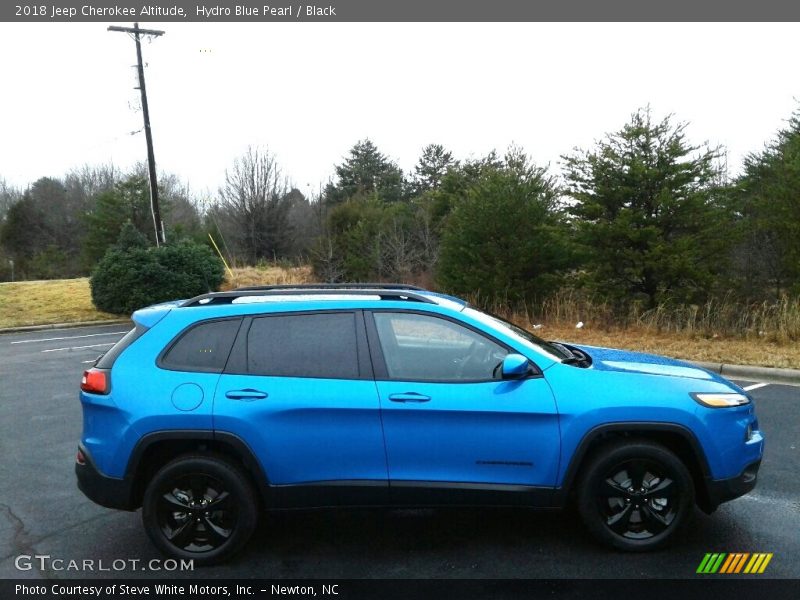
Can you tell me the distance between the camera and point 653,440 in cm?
388

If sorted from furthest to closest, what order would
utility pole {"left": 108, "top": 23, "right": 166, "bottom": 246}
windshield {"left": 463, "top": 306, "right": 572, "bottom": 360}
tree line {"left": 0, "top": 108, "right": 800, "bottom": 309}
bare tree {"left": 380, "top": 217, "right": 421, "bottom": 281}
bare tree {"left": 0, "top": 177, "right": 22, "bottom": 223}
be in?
bare tree {"left": 0, "top": 177, "right": 22, "bottom": 223}, utility pole {"left": 108, "top": 23, "right": 166, "bottom": 246}, bare tree {"left": 380, "top": 217, "right": 421, "bottom": 281}, tree line {"left": 0, "top": 108, "right": 800, "bottom": 309}, windshield {"left": 463, "top": 306, "right": 572, "bottom": 360}

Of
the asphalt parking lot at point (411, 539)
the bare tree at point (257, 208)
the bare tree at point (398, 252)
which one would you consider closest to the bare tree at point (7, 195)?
the bare tree at point (257, 208)

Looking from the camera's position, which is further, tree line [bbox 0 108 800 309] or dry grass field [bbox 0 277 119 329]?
dry grass field [bbox 0 277 119 329]

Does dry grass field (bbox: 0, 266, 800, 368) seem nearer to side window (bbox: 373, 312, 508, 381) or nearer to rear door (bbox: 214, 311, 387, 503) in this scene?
side window (bbox: 373, 312, 508, 381)

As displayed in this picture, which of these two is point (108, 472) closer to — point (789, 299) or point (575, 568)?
point (575, 568)

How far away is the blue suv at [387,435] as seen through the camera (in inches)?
148

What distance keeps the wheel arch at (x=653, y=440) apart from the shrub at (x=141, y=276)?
18904 millimetres

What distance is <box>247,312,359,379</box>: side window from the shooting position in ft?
12.8

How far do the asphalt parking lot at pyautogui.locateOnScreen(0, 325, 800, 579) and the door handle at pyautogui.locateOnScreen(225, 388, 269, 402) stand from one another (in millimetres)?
802

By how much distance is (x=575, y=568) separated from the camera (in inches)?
146

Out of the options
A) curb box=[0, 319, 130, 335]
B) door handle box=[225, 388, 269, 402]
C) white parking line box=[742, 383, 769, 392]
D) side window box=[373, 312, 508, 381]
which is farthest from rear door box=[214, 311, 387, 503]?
curb box=[0, 319, 130, 335]

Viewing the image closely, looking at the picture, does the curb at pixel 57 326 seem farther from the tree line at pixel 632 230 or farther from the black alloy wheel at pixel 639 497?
the black alloy wheel at pixel 639 497

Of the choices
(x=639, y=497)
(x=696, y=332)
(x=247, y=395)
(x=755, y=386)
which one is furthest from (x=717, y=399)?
(x=696, y=332)

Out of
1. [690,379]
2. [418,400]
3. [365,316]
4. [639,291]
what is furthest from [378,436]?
[639,291]
